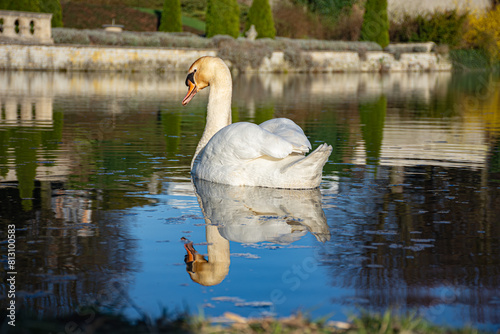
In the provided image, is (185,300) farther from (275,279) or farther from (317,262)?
(317,262)

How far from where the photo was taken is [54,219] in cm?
561

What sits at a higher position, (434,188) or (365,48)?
(365,48)

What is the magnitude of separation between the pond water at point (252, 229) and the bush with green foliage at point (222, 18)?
3168cm

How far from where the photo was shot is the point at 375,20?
4931cm

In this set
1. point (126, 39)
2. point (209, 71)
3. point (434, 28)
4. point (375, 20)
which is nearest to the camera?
point (209, 71)

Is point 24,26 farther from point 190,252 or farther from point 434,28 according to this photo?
point 434,28

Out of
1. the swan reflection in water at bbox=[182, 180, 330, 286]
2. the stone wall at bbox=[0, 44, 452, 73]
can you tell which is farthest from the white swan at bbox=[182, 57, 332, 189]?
the stone wall at bbox=[0, 44, 452, 73]

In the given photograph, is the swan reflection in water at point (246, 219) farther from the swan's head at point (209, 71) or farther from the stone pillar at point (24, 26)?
the stone pillar at point (24, 26)

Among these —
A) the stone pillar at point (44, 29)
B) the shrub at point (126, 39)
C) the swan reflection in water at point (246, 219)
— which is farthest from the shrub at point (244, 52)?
the swan reflection in water at point (246, 219)

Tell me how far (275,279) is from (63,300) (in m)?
1.16

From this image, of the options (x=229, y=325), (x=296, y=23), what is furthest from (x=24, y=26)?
(x=229, y=325)

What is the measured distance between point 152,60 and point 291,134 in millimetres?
31709

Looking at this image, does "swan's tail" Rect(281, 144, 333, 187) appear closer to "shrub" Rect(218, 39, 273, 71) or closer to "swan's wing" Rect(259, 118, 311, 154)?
"swan's wing" Rect(259, 118, 311, 154)

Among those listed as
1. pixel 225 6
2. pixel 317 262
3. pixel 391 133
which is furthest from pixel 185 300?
pixel 225 6
